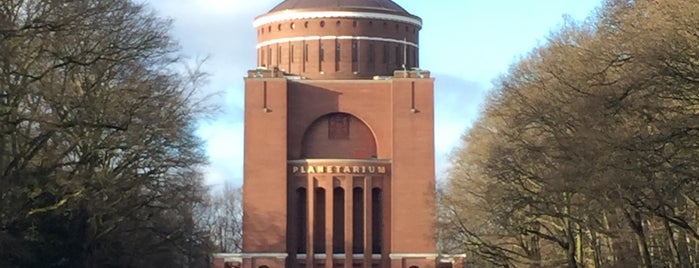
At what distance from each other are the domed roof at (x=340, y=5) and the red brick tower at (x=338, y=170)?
15.8 feet

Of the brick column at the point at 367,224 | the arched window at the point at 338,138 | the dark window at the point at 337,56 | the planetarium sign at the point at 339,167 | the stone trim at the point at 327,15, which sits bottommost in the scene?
the brick column at the point at 367,224

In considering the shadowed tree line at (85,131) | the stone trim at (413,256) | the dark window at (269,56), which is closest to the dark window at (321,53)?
the dark window at (269,56)

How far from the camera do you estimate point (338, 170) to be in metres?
61.9

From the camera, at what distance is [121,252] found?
3944 cm

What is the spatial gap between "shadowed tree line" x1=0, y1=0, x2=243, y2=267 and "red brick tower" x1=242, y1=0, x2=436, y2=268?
20.8m

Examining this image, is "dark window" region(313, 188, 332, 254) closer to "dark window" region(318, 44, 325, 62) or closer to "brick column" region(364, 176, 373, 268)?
"brick column" region(364, 176, 373, 268)

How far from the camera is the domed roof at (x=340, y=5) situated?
68.4 metres

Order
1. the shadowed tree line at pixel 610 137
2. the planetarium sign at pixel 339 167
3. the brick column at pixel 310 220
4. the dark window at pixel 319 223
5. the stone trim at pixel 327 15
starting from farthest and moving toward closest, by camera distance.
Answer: the stone trim at pixel 327 15 → the dark window at pixel 319 223 → the brick column at pixel 310 220 → the planetarium sign at pixel 339 167 → the shadowed tree line at pixel 610 137

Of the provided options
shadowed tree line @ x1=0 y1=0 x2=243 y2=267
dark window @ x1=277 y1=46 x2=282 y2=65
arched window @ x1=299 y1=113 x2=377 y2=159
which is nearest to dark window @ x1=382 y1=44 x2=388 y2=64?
dark window @ x1=277 y1=46 x2=282 y2=65

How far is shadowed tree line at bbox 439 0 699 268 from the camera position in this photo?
76.2 feet

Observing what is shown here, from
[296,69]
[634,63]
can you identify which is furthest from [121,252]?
[296,69]

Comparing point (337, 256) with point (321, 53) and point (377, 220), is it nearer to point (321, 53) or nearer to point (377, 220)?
point (377, 220)

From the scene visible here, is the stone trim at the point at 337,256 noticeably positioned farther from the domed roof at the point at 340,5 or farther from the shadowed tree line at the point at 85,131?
the shadowed tree line at the point at 85,131

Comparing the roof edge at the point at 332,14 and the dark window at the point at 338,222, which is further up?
the roof edge at the point at 332,14
